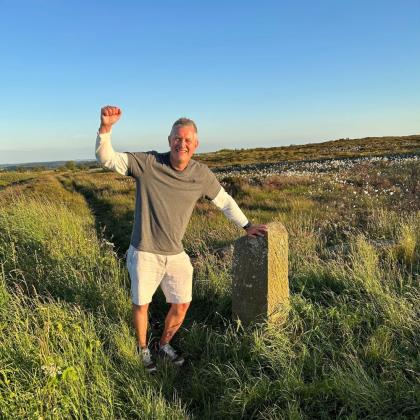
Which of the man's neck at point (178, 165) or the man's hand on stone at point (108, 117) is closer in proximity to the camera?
the man's hand on stone at point (108, 117)

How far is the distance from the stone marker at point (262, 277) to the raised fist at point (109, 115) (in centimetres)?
165

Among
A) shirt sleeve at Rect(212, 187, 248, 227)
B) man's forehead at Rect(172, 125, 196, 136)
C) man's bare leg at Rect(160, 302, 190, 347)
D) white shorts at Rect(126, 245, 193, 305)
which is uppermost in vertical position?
man's forehead at Rect(172, 125, 196, 136)

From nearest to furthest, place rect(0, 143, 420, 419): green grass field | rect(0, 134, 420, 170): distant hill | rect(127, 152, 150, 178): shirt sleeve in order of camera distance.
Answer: rect(0, 143, 420, 419): green grass field < rect(127, 152, 150, 178): shirt sleeve < rect(0, 134, 420, 170): distant hill

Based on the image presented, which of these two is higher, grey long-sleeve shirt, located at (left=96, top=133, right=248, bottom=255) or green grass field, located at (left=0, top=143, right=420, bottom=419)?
grey long-sleeve shirt, located at (left=96, top=133, right=248, bottom=255)

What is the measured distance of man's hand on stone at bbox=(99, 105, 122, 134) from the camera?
351cm

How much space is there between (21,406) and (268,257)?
233 centimetres

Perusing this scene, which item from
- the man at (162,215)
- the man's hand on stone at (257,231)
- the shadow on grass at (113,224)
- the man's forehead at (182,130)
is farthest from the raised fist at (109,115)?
the shadow on grass at (113,224)

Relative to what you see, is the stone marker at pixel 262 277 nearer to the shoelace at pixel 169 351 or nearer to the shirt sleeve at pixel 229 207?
the shirt sleeve at pixel 229 207

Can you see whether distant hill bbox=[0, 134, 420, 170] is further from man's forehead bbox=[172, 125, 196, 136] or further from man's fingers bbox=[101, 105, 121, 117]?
man's fingers bbox=[101, 105, 121, 117]

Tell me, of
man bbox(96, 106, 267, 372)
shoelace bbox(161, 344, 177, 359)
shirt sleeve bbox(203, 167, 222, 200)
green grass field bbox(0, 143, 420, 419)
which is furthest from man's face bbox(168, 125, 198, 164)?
shoelace bbox(161, 344, 177, 359)

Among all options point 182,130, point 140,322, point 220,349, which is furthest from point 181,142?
point 220,349

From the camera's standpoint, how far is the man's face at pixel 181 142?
3.86 meters

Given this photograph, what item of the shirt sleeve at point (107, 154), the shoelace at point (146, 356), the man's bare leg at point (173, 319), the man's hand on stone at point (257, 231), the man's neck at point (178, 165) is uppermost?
the shirt sleeve at point (107, 154)

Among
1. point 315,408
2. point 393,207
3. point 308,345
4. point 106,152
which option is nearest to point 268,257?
point 308,345
